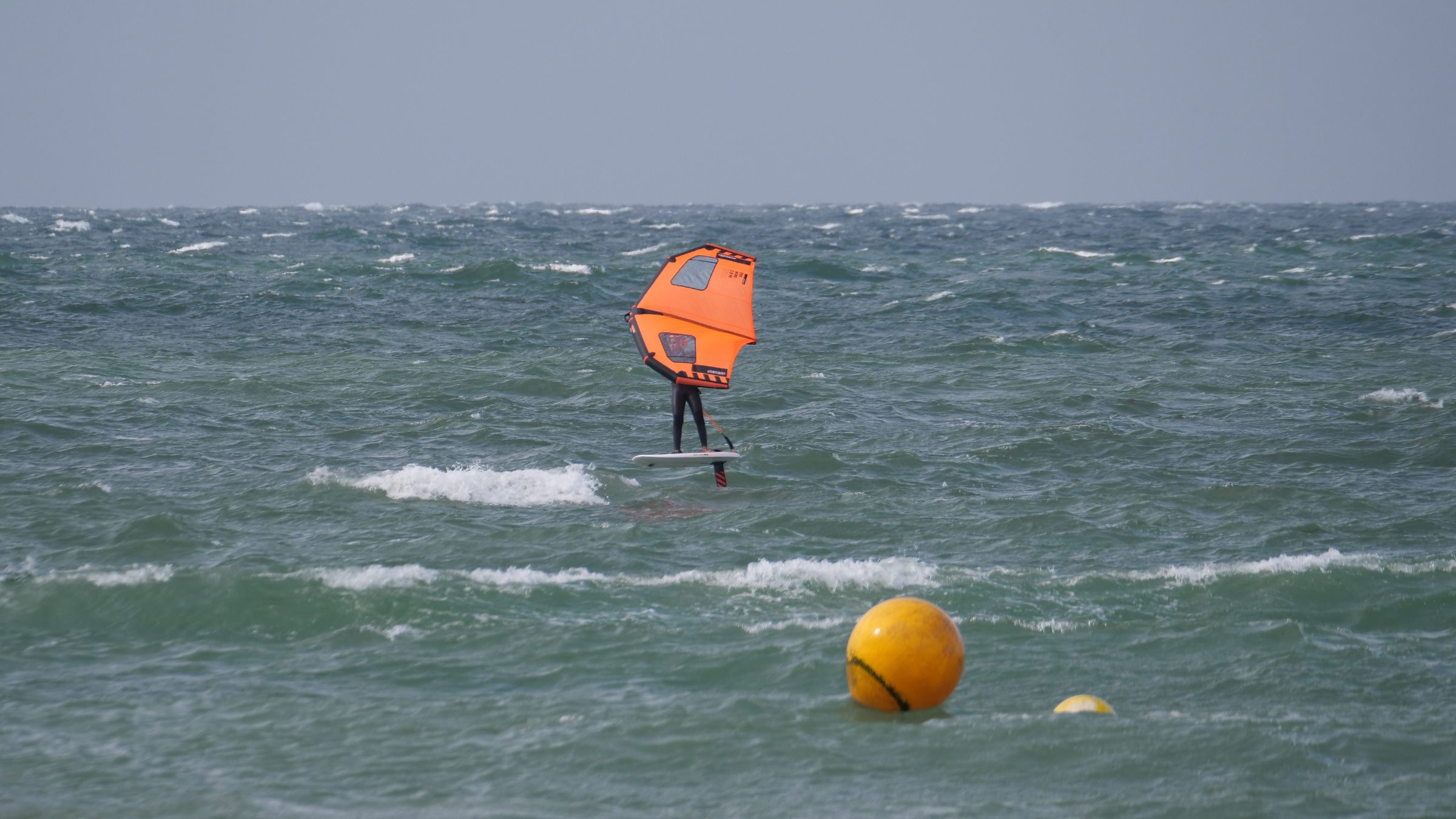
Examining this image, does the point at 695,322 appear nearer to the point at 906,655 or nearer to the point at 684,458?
the point at 684,458

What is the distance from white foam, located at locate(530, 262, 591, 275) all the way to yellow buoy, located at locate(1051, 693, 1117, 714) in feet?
114

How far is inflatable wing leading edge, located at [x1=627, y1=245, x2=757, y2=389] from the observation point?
16875 millimetres

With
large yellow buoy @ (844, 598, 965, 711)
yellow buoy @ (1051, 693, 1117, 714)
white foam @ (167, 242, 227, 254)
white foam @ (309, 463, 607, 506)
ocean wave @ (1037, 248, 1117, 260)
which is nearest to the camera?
large yellow buoy @ (844, 598, 965, 711)

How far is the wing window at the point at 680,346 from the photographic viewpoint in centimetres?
1692

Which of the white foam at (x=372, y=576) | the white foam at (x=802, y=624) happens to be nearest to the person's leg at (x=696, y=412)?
the white foam at (x=372, y=576)

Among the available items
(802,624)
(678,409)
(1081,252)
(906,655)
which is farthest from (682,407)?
(1081,252)

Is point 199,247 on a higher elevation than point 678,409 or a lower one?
higher

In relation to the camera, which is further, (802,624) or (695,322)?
(695,322)

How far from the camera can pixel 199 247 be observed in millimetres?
54312

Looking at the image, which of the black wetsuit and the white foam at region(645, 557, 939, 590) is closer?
the white foam at region(645, 557, 939, 590)

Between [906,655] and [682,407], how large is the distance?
8.35m

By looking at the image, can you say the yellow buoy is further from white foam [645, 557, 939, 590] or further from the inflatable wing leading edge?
the inflatable wing leading edge

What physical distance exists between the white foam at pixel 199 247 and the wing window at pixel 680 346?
3954cm

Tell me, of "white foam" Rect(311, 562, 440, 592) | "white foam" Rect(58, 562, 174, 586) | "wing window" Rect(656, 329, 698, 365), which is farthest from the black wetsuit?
"white foam" Rect(58, 562, 174, 586)
